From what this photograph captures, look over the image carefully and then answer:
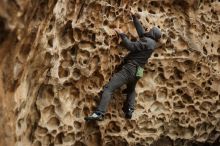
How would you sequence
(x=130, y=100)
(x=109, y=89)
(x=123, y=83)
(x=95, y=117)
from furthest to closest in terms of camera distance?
(x=130, y=100)
(x=123, y=83)
(x=109, y=89)
(x=95, y=117)

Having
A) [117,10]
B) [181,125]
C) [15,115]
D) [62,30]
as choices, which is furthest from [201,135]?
[15,115]

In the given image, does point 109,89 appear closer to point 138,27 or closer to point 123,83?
point 123,83

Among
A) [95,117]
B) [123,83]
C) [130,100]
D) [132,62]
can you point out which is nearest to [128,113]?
[130,100]

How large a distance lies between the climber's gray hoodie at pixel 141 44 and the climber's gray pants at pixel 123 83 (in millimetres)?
148

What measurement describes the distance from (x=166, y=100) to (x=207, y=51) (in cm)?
132

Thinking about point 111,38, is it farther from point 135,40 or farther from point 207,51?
point 207,51

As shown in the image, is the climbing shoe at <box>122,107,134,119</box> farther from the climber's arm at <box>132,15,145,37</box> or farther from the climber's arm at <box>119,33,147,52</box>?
the climber's arm at <box>132,15,145,37</box>

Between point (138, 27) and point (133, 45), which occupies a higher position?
point (138, 27)

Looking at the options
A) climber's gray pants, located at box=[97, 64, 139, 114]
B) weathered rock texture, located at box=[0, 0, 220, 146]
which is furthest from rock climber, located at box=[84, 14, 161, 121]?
weathered rock texture, located at box=[0, 0, 220, 146]

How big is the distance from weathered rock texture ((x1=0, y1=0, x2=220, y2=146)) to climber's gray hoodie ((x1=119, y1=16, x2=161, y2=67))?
0.29m

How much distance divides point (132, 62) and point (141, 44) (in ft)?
1.09

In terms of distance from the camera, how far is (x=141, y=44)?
7926 millimetres

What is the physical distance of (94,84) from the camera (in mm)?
8023

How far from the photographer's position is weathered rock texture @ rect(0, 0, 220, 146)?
6.26m
